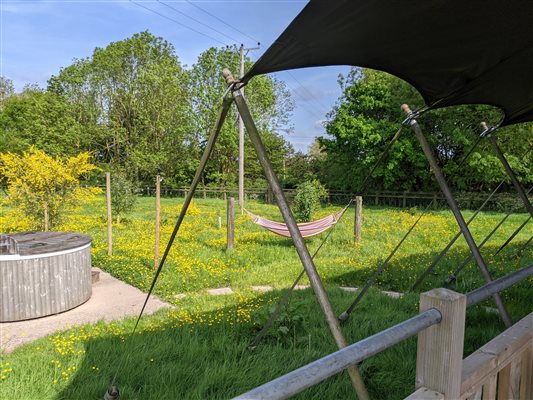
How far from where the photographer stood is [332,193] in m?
18.7

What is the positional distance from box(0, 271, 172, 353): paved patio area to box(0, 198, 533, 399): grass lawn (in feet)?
0.76

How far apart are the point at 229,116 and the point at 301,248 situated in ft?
62.1

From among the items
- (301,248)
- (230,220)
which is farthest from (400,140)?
(301,248)

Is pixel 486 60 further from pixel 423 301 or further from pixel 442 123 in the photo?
pixel 442 123

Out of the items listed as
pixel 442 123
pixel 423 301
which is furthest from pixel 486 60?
pixel 442 123

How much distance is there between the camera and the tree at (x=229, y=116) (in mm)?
20203

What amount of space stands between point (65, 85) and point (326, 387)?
90.7 feet

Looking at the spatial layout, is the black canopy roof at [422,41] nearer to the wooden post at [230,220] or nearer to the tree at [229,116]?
the wooden post at [230,220]

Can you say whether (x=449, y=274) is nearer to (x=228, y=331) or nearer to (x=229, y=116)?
(x=228, y=331)

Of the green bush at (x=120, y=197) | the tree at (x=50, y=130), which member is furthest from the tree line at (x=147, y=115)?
the green bush at (x=120, y=197)

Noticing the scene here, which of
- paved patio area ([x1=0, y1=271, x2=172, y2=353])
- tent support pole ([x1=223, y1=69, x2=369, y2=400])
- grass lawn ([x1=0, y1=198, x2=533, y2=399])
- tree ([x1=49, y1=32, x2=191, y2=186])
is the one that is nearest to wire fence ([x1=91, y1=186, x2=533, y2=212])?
tree ([x1=49, y1=32, x2=191, y2=186])

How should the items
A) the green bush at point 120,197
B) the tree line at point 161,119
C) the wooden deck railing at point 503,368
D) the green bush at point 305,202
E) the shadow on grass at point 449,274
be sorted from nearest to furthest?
the wooden deck railing at point 503,368, the shadow on grass at point 449,274, the green bush at point 305,202, the green bush at point 120,197, the tree line at point 161,119

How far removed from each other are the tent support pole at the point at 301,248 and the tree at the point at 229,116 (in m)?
18.2

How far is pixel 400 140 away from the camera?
50.3 ft
